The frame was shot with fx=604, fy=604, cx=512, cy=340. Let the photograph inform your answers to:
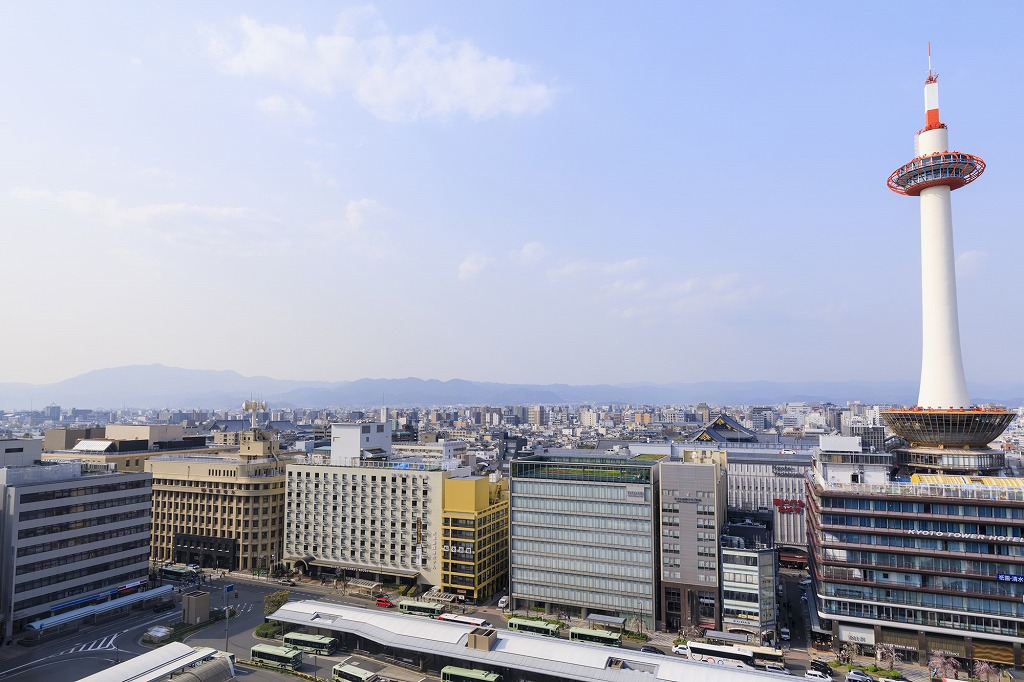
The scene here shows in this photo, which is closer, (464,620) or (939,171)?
(464,620)

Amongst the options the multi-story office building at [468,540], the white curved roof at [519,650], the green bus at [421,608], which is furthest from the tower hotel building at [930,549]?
the green bus at [421,608]

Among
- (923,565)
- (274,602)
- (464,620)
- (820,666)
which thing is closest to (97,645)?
(274,602)

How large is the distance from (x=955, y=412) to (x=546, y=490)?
63194 millimetres

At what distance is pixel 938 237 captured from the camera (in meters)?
103

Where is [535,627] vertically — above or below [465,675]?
below

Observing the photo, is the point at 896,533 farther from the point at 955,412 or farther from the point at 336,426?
the point at 336,426

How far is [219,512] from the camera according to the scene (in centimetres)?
11938

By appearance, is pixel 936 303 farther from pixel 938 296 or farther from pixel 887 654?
pixel 887 654

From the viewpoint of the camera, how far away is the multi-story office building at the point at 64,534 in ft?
263

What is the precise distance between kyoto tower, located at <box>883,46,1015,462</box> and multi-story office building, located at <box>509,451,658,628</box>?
43.9 m

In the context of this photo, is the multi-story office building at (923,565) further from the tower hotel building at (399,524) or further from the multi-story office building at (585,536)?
the tower hotel building at (399,524)

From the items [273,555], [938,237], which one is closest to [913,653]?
[938,237]

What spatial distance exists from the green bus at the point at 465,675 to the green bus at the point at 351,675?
7.77 meters

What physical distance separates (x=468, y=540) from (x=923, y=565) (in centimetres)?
6468
